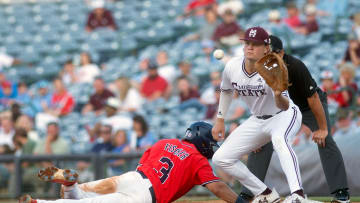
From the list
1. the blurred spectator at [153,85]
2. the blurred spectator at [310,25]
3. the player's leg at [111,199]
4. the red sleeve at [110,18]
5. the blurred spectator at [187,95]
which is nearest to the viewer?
the player's leg at [111,199]

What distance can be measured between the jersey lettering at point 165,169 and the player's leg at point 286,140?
863 mm

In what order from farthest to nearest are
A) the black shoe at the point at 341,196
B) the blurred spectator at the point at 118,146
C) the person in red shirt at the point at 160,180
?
the blurred spectator at the point at 118,146 → the black shoe at the point at 341,196 → the person in red shirt at the point at 160,180

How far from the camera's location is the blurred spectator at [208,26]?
13477mm

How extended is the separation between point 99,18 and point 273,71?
11038mm

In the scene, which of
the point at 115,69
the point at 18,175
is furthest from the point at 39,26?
the point at 18,175

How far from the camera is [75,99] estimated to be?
13.9 metres

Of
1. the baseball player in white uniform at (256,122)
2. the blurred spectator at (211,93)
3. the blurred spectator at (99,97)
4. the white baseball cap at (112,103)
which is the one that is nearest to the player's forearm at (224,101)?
the baseball player in white uniform at (256,122)

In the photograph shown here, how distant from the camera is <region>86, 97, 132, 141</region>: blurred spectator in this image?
11.6 meters

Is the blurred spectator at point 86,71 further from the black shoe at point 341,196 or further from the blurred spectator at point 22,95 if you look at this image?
the black shoe at point 341,196

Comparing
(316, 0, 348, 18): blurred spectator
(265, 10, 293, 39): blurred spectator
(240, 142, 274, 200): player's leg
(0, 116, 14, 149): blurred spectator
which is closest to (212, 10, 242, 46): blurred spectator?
(265, 10, 293, 39): blurred spectator

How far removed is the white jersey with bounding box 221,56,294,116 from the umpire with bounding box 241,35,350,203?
0.73ft

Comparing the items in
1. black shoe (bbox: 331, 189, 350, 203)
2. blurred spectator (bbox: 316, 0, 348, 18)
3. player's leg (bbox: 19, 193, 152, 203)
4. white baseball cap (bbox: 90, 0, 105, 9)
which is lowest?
black shoe (bbox: 331, 189, 350, 203)

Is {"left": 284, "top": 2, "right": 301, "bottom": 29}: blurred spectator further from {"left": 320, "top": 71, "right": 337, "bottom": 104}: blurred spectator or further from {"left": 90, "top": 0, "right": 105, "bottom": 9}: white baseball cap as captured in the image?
{"left": 90, "top": 0, "right": 105, "bottom": 9}: white baseball cap

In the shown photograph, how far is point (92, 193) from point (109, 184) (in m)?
0.16
